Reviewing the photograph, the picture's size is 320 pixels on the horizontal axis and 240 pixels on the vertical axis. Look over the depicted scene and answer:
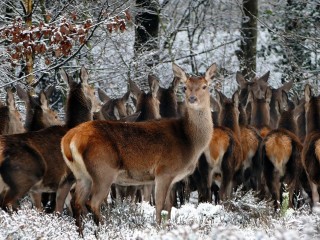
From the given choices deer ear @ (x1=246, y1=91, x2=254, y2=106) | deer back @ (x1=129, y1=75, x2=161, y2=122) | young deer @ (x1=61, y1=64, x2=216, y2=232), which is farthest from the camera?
deer ear @ (x1=246, y1=91, x2=254, y2=106)

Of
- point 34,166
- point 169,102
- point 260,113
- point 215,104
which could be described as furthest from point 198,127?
point 215,104

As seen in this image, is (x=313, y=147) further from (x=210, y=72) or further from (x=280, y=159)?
(x=210, y=72)

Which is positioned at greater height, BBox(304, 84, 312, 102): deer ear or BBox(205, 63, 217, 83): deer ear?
BBox(205, 63, 217, 83): deer ear

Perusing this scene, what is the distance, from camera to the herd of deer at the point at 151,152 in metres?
9.77

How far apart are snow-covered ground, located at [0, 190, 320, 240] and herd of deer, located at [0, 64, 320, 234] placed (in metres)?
0.31

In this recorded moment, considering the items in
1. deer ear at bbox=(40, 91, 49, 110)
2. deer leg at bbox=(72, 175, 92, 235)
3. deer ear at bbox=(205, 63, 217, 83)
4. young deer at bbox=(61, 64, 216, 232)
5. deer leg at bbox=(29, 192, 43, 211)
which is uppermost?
deer ear at bbox=(205, 63, 217, 83)

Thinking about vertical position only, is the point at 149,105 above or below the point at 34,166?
above

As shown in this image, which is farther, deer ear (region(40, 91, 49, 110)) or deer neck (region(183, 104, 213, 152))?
deer ear (region(40, 91, 49, 110))

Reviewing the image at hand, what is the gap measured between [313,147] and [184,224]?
238 centimetres

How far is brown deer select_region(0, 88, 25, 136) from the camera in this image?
1232cm

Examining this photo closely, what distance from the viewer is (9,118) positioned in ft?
41.0

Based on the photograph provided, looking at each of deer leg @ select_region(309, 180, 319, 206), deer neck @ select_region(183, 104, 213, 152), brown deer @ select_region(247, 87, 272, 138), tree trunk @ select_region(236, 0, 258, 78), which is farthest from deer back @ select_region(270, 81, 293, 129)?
tree trunk @ select_region(236, 0, 258, 78)

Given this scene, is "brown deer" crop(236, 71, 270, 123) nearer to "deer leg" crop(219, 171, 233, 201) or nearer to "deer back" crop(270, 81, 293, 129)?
"deer back" crop(270, 81, 293, 129)

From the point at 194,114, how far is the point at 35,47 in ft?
9.97
